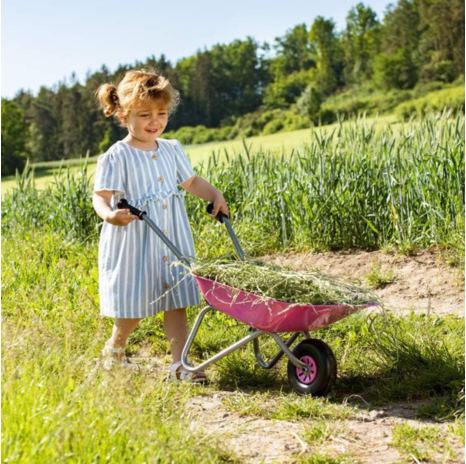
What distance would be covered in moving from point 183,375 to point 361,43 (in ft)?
152

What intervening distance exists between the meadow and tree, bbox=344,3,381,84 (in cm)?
4100

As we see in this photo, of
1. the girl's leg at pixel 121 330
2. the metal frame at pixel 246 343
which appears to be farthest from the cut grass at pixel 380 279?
the girl's leg at pixel 121 330

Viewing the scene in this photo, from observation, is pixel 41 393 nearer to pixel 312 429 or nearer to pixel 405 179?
pixel 312 429

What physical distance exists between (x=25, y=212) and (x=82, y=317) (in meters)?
3.44

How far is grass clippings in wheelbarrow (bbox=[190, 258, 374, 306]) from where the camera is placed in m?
2.82

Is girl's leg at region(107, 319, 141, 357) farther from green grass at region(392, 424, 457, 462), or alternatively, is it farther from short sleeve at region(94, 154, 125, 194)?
green grass at region(392, 424, 457, 462)

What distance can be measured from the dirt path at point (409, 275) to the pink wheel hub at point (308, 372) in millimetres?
1060

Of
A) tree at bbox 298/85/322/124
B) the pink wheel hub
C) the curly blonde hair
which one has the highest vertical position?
tree at bbox 298/85/322/124

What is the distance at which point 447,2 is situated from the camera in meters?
43.5

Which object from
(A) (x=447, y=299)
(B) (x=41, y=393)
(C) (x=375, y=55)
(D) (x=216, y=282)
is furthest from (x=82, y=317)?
(C) (x=375, y=55)

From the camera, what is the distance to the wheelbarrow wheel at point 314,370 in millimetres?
2855

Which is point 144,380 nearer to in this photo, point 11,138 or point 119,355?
point 119,355

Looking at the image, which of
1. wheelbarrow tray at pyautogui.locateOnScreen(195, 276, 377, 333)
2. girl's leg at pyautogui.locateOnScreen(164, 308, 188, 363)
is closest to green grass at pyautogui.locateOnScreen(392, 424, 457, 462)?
wheelbarrow tray at pyautogui.locateOnScreen(195, 276, 377, 333)

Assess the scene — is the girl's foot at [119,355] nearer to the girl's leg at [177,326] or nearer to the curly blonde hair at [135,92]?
the girl's leg at [177,326]
